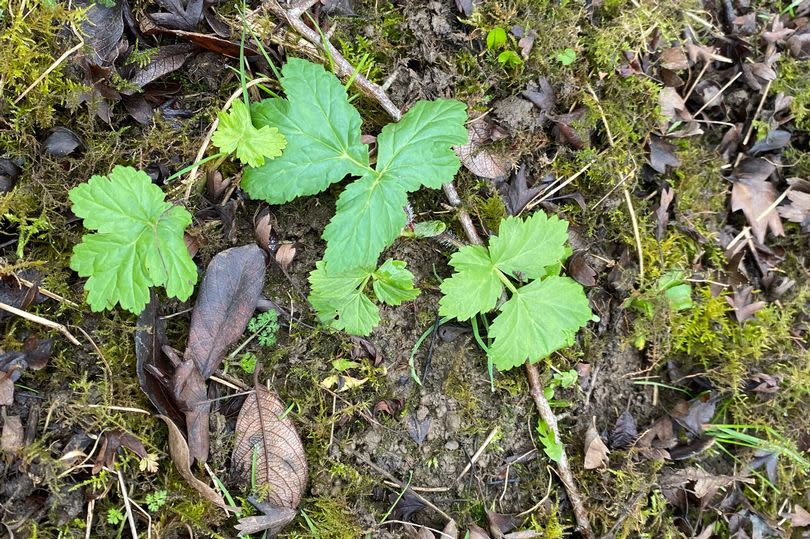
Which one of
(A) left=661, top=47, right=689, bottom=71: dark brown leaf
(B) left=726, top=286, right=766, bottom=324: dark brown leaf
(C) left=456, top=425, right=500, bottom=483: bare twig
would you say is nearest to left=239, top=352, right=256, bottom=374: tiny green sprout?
(C) left=456, top=425, right=500, bottom=483: bare twig

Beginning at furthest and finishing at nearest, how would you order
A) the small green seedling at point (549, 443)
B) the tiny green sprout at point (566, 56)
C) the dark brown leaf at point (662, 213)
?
the dark brown leaf at point (662, 213) < the tiny green sprout at point (566, 56) < the small green seedling at point (549, 443)

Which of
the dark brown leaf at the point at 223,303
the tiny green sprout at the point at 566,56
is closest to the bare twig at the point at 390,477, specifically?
the dark brown leaf at the point at 223,303

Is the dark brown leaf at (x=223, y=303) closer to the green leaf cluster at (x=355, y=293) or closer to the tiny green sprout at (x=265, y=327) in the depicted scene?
the tiny green sprout at (x=265, y=327)

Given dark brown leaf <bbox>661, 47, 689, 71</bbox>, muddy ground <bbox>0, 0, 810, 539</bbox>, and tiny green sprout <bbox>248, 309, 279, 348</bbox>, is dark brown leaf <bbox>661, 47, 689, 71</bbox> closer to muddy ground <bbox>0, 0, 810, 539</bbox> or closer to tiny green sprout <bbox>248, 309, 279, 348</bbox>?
muddy ground <bbox>0, 0, 810, 539</bbox>

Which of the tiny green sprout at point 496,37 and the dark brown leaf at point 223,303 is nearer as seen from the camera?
the dark brown leaf at point 223,303

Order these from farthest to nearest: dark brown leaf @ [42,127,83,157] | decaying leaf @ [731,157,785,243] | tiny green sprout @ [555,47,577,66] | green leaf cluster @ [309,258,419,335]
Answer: decaying leaf @ [731,157,785,243], tiny green sprout @ [555,47,577,66], green leaf cluster @ [309,258,419,335], dark brown leaf @ [42,127,83,157]

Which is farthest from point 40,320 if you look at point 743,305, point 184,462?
point 743,305
